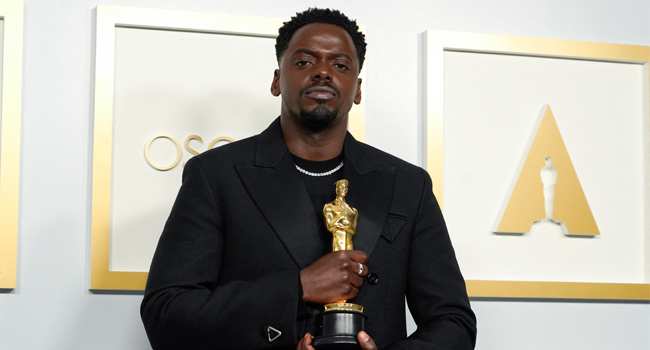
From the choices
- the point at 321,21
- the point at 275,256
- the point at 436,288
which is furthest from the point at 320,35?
the point at 436,288

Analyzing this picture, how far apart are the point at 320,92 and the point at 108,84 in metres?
0.77

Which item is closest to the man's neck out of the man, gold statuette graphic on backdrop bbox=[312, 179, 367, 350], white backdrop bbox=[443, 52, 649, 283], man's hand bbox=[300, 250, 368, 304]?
the man

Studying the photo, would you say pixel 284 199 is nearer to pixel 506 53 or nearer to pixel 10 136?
pixel 10 136

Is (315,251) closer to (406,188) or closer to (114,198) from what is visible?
(406,188)

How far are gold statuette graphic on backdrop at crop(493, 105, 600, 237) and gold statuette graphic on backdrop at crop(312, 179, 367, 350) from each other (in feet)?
3.26

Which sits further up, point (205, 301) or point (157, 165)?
point (157, 165)

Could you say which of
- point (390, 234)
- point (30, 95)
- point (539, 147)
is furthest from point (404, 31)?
point (30, 95)

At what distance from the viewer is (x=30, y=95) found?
205cm

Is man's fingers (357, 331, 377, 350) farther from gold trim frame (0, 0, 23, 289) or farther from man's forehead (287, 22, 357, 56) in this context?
gold trim frame (0, 0, 23, 289)

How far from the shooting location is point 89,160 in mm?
2062

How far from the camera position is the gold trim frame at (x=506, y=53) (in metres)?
2.25

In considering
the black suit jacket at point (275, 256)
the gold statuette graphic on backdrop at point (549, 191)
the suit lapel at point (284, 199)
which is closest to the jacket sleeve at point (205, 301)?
the black suit jacket at point (275, 256)

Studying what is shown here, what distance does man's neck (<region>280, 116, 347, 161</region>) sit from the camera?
5.45 ft

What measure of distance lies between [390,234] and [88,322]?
949 mm
